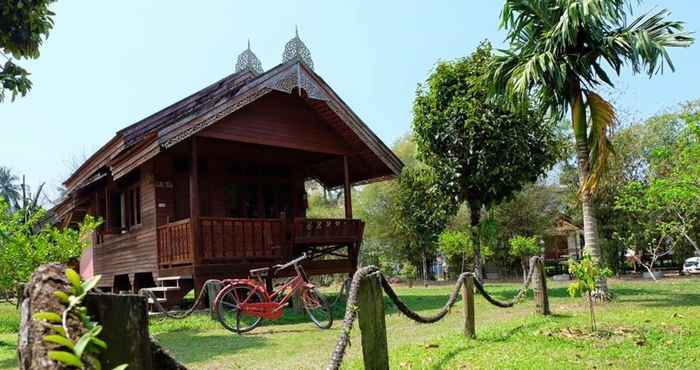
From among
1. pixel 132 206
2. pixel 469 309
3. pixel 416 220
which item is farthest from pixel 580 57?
pixel 416 220

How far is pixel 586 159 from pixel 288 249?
749 cm

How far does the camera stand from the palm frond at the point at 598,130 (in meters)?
12.3

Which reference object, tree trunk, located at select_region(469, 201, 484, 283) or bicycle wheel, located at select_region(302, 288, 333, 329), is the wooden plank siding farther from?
bicycle wheel, located at select_region(302, 288, 333, 329)

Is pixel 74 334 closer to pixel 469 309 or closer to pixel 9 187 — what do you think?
pixel 469 309

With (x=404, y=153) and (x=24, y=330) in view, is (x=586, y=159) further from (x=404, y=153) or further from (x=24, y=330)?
(x=404, y=153)

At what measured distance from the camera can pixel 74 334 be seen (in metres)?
1.47

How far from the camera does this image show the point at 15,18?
10.0m

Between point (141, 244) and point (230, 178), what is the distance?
3191mm

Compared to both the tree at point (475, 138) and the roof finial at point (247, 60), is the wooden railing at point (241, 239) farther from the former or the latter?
the roof finial at point (247, 60)

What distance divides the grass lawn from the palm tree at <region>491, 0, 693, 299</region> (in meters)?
2.43

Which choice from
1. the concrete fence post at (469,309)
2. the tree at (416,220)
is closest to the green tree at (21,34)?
the concrete fence post at (469,309)

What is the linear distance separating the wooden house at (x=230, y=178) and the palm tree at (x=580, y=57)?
490cm

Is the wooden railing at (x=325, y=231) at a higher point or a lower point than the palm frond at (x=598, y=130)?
lower

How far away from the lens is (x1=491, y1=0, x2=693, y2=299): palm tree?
11.5m
